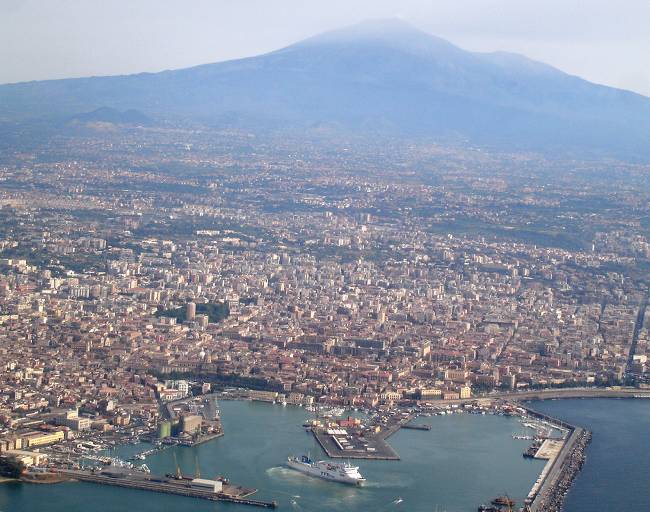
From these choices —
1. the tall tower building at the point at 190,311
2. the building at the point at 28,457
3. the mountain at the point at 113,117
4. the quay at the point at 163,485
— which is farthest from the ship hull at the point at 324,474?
the mountain at the point at 113,117

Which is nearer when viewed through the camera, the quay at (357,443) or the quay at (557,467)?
the quay at (557,467)

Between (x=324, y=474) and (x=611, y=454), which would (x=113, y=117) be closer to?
(x=611, y=454)

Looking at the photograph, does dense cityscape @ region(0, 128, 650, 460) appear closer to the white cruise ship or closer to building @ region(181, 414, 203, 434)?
building @ region(181, 414, 203, 434)

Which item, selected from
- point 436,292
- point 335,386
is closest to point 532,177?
point 436,292

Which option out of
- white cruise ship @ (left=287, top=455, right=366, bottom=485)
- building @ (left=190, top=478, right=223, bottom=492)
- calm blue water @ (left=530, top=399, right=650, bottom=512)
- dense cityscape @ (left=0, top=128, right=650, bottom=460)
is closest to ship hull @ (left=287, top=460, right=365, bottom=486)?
white cruise ship @ (left=287, top=455, right=366, bottom=485)

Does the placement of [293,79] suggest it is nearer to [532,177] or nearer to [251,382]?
[532,177]

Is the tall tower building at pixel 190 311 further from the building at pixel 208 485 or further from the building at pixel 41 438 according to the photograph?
the building at pixel 208 485

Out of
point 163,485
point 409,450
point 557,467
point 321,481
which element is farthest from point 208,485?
point 557,467
